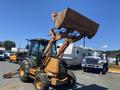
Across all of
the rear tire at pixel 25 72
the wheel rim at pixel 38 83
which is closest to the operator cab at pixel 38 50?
the rear tire at pixel 25 72

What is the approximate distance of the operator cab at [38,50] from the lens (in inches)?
600

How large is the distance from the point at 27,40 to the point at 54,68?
3.91m

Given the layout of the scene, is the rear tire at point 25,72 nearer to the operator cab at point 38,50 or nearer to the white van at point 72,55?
the operator cab at point 38,50

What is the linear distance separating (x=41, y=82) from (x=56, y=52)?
327 cm

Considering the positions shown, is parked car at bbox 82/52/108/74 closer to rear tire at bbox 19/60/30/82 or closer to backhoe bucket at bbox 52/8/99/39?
rear tire at bbox 19/60/30/82

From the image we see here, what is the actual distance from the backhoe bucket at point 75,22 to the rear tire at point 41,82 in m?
2.72

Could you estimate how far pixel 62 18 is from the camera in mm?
11992

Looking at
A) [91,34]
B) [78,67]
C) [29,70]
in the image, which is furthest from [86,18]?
[78,67]

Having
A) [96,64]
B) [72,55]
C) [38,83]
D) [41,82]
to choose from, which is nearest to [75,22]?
[41,82]

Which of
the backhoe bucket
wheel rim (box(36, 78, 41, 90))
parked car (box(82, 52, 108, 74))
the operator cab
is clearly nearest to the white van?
parked car (box(82, 52, 108, 74))

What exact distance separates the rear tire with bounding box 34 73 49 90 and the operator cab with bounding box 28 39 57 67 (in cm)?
202

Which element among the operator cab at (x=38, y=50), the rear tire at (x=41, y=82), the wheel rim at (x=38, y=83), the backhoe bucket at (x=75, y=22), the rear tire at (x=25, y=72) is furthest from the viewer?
the rear tire at (x=25, y=72)

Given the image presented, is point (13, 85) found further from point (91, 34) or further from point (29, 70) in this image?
point (91, 34)

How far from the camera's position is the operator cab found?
50.0ft
